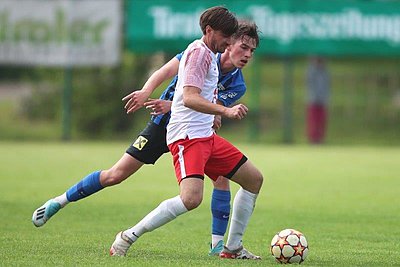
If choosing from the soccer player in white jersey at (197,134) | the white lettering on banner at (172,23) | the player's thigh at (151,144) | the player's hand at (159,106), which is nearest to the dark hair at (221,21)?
the soccer player in white jersey at (197,134)

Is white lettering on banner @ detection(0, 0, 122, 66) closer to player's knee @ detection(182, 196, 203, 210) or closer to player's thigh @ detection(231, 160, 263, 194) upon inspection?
player's thigh @ detection(231, 160, 263, 194)

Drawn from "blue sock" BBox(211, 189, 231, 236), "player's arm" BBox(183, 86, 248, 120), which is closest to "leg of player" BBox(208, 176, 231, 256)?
"blue sock" BBox(211, 189, 231, 236)

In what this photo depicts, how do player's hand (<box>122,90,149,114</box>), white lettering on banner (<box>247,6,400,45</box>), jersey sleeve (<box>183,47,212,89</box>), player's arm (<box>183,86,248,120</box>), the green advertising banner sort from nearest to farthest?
1. player's arm (<box>183,86,248,120</box>)
2. jersey sleeve (<box>183,47,212,89</box>)
3. player's hand (<box>122,90,149,114</box>)
4. the green advertising banner
5. white lettering on banner (<box>247,6,400,45</box>)

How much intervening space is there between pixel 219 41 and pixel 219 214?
1.56 meters

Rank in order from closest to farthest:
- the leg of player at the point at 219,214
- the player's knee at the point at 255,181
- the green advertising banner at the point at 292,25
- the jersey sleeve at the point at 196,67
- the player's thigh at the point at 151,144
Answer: the jersey sleeve at the point at 196,67
the player's knee at the point at 255,181
the player's thigh at the point at 151,144
the leg of player at the point at 219,214
the green advertising banner at the point at 292,25

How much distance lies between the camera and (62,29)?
25047 millimetres

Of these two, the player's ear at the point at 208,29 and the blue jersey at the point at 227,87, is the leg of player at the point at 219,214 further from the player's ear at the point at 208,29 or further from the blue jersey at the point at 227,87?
the player's ear at the point at 208,29

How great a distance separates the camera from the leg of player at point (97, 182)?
27.4ft

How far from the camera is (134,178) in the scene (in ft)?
53.5

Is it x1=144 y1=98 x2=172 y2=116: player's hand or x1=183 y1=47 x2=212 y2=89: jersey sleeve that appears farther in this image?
x1=144 y1=98 x2=172 y2=116: player's hand

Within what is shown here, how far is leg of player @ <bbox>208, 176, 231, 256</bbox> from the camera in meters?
8.33

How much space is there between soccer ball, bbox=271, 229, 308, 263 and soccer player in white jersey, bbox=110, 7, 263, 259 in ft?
1.25

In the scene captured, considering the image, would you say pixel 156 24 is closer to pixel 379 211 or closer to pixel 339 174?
pixel 339 174

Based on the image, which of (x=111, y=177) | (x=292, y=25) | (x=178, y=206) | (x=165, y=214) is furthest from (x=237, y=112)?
(x=292, y=25)
